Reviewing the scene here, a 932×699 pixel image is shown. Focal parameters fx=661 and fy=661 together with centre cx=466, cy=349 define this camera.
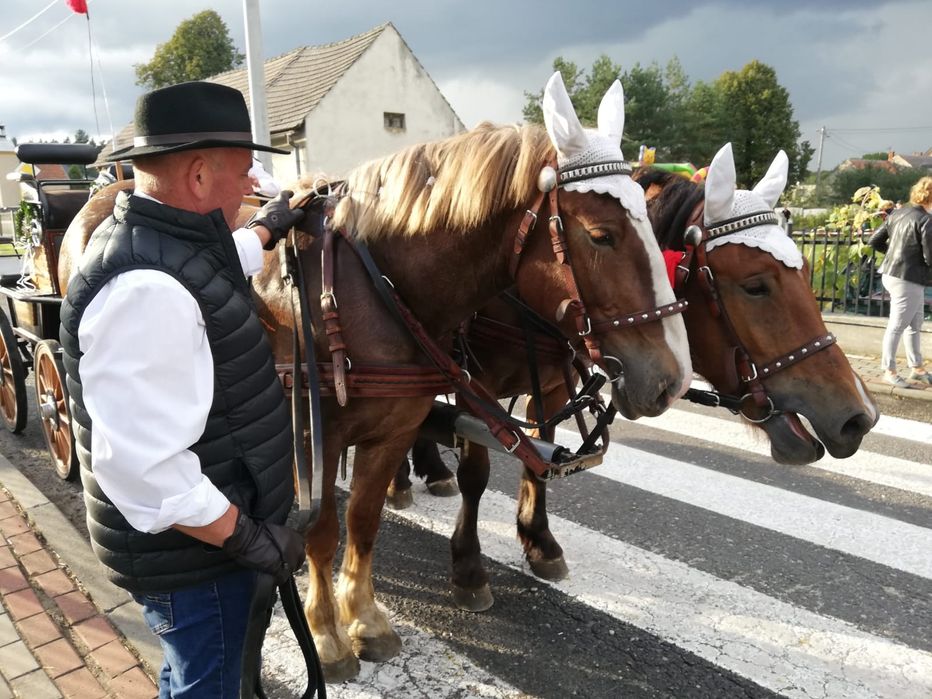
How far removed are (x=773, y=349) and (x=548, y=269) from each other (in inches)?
36.7

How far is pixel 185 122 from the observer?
4.62 feet

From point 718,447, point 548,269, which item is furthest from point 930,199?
point 548,269

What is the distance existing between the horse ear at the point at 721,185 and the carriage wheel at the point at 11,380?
15.2 feet

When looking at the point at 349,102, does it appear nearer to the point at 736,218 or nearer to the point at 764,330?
the point at 736,218

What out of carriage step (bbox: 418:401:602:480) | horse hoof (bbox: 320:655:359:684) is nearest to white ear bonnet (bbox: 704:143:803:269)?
carriage step (bbox: 418:401:602:480)

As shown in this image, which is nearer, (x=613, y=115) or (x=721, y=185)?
(x=613, y=115)

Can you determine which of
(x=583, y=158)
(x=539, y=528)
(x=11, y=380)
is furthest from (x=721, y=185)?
(x=11, y=380)

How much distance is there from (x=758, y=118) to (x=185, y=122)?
177ft

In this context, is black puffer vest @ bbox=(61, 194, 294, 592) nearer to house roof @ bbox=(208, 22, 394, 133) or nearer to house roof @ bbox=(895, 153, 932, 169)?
house roof @ bbox=(208, 22, 394, 133)

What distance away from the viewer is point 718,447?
190 inches

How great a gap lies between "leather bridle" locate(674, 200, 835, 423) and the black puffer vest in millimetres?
1598

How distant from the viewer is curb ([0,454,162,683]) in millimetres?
2584

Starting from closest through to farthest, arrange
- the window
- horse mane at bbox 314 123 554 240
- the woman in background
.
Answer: horse mane at bbox 314 123 554 240, the woman in background, the window

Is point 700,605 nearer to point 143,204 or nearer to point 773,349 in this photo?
point 773,349
